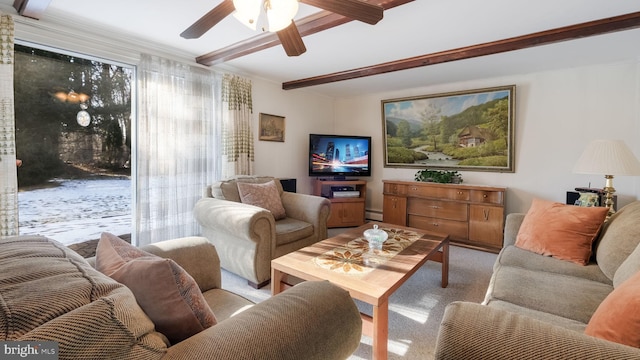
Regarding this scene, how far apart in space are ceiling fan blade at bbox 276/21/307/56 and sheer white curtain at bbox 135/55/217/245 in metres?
1.75

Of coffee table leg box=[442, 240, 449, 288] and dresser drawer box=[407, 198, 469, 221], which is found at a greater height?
dresser drawer box=[407, 198, 469, 221]

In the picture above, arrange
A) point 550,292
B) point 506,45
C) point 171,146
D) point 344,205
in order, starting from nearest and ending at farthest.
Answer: point 550,292
point 506,45
point 171,146
point 344,205

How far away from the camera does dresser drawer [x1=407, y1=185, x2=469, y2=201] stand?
3.75 metres

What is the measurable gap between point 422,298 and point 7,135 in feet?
Result: 11.1

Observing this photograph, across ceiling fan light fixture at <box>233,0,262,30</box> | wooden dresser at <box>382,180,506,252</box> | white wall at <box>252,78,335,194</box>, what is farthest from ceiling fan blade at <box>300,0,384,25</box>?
wooden dresser at <box>382,180,506,252</box>

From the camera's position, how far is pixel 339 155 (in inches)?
185

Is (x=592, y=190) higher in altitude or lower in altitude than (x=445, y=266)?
higher

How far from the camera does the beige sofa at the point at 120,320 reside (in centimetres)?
53

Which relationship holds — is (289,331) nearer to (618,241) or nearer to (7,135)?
(618,241)

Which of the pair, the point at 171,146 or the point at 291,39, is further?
the point at 171,146

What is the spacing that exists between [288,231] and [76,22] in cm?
254

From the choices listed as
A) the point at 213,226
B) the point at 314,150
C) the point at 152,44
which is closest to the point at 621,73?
the point at 314,150

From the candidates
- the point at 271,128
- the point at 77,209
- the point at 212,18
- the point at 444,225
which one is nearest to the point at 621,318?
the point at 212,18

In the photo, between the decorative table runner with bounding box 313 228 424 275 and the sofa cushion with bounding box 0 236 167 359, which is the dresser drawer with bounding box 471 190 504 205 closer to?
the decorative table runner with bounding box 313 228 424 275
